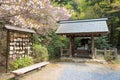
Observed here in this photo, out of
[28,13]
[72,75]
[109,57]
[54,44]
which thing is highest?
[28,13]

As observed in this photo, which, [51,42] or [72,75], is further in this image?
[51,42]

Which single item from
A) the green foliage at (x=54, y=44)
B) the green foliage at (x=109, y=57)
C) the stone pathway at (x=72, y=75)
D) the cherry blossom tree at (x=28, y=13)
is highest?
the cherry blossom tree at (x=28, y=13)

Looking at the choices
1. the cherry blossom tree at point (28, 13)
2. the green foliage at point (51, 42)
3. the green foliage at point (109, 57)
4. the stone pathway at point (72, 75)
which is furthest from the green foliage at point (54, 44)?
the stone pathway at point (72, 75)

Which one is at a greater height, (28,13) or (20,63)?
(28,13)

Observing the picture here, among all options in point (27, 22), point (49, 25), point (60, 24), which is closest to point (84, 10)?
point (60, 24)

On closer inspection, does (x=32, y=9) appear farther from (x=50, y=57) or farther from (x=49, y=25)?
(x=50, y=57)

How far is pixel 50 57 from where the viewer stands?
1416 centimetres

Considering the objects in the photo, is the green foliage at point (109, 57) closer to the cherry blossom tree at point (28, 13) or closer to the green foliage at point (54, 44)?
the green foliage at point (54, 44)

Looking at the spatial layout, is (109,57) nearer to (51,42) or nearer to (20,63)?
(51,42)

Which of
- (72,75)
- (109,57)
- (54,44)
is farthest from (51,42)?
(72,75)

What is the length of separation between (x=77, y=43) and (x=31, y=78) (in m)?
11.8

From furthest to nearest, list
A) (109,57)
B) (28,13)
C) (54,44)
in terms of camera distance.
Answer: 1. (54,44)
2. (109,57)
3. (28,13)

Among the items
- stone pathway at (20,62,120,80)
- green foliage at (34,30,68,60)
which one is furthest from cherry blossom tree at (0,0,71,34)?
stone pathway at (20,62,120,80)

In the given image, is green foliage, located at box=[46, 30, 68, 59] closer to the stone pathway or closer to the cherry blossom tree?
the cherry blossom tree
